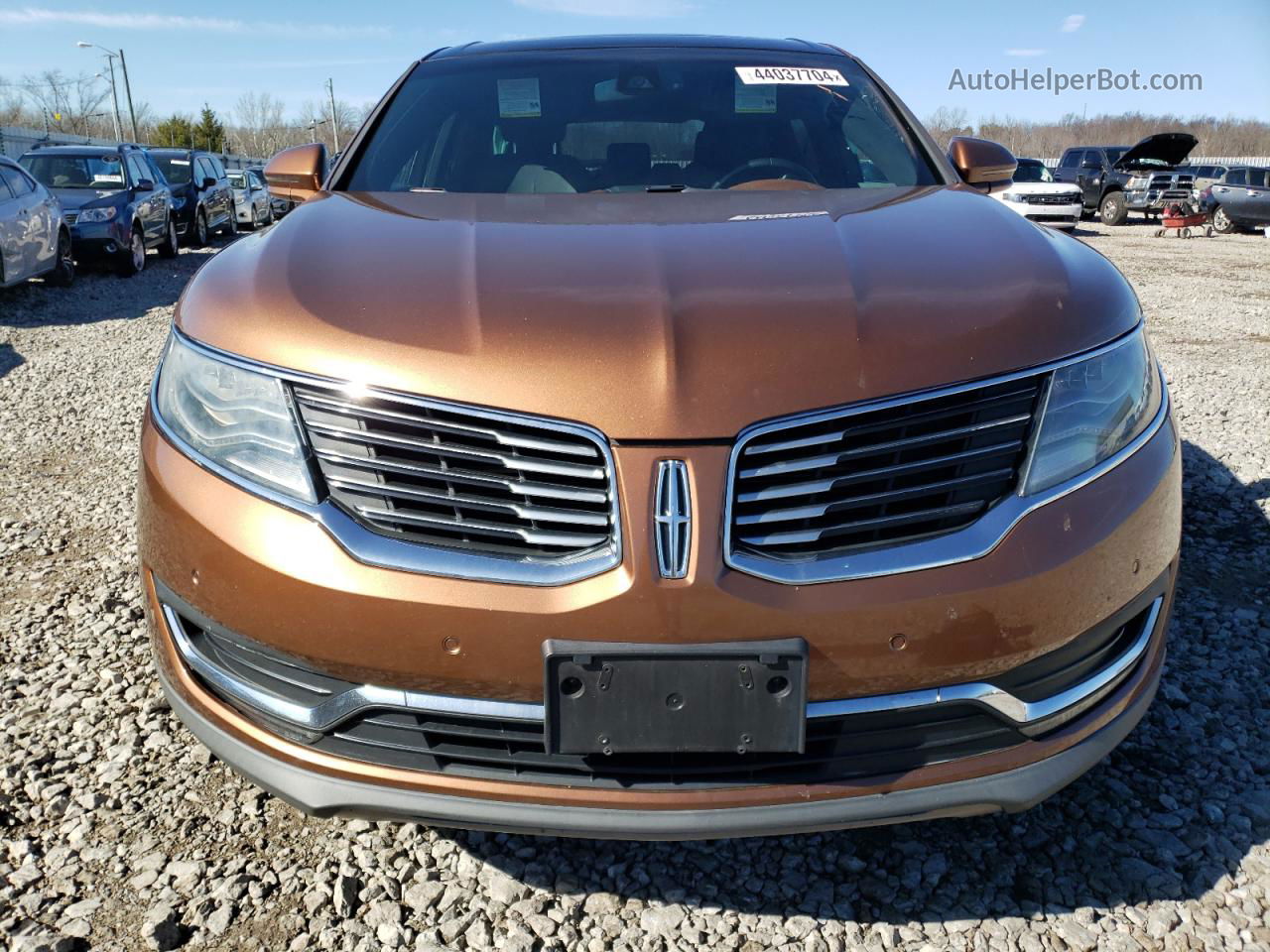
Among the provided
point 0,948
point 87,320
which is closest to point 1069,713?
point 0,948

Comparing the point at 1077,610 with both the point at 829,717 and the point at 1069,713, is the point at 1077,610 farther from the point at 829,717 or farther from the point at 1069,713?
the point at 829,717

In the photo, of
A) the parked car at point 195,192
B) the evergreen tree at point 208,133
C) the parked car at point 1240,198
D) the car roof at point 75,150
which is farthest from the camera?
the evergreen tree at point 208,133

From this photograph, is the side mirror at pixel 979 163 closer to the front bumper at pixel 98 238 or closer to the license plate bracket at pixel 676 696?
the license plate bracket at pixel 676 696

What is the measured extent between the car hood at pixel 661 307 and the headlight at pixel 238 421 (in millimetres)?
59

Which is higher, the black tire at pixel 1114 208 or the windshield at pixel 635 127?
the windshield at pixel 635 127

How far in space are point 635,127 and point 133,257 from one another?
463 inches

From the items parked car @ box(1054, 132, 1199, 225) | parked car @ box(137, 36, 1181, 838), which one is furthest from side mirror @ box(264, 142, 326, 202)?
parked car @ box(1054, 132, 1199, 225)

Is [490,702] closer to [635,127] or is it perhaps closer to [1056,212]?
[635,127]

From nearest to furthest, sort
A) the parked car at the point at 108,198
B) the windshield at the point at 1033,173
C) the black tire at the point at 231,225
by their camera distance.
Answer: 1. the parked car at the point at 108,198
2. the black tire at the point at 231,225
3. the windshield at the point at 1033,173

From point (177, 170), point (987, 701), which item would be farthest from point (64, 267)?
point (987, 701)

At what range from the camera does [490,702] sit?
155 cm

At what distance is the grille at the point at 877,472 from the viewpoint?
1.54 m

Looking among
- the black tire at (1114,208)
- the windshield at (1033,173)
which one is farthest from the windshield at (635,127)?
the black tire at (1114,208)

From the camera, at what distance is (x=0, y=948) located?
1791mm
